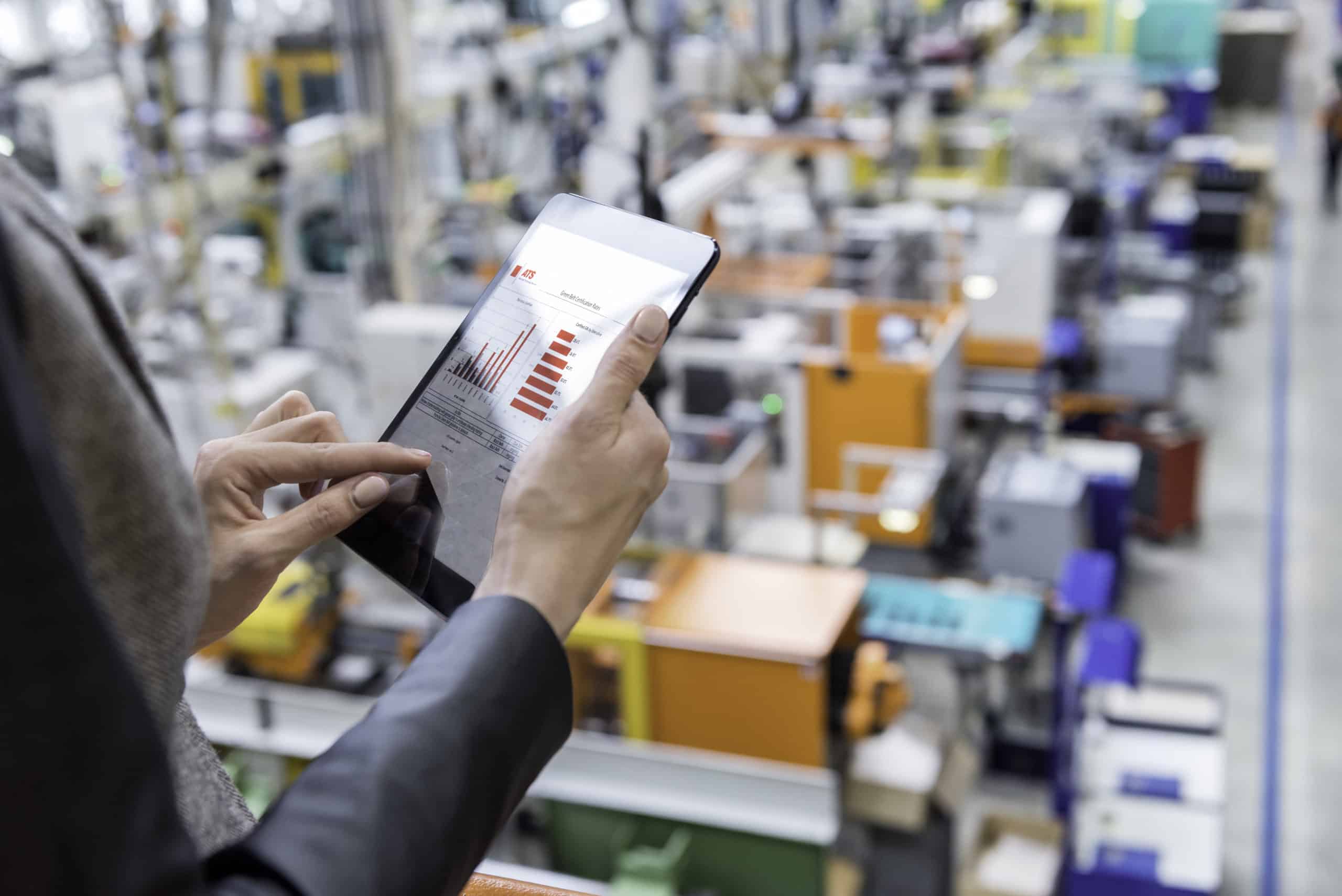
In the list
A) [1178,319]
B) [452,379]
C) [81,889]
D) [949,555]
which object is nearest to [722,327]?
[949,555]

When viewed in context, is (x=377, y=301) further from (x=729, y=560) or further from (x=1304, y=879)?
(x=1304, y=879)

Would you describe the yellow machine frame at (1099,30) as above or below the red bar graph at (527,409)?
above

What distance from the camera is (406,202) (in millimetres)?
9953

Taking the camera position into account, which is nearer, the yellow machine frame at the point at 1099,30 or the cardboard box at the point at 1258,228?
the cardboard box at the point at 1258,228

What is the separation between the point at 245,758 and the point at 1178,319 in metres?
8.09

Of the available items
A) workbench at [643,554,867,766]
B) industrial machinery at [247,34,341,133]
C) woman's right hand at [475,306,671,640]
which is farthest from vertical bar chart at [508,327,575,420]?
industrial machinery at [247,34,341,133]

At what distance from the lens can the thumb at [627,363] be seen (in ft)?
2.95

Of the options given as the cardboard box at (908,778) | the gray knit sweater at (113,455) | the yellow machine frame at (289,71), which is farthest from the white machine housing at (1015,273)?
the gray knit sweater at (113,455)

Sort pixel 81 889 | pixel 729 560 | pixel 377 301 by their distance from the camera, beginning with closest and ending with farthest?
pixel 81 889
pixel 729 560
pixel 377 301

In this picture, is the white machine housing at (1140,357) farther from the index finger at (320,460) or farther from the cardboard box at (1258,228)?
the index finger at (320,460)

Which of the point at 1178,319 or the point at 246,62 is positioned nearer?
the point at 1178,319

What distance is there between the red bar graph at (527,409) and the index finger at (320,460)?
8cm

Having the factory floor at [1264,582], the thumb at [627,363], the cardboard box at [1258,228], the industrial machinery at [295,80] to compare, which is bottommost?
the factory floor at [1264,582]

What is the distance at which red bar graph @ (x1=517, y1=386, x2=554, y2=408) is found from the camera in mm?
1047
